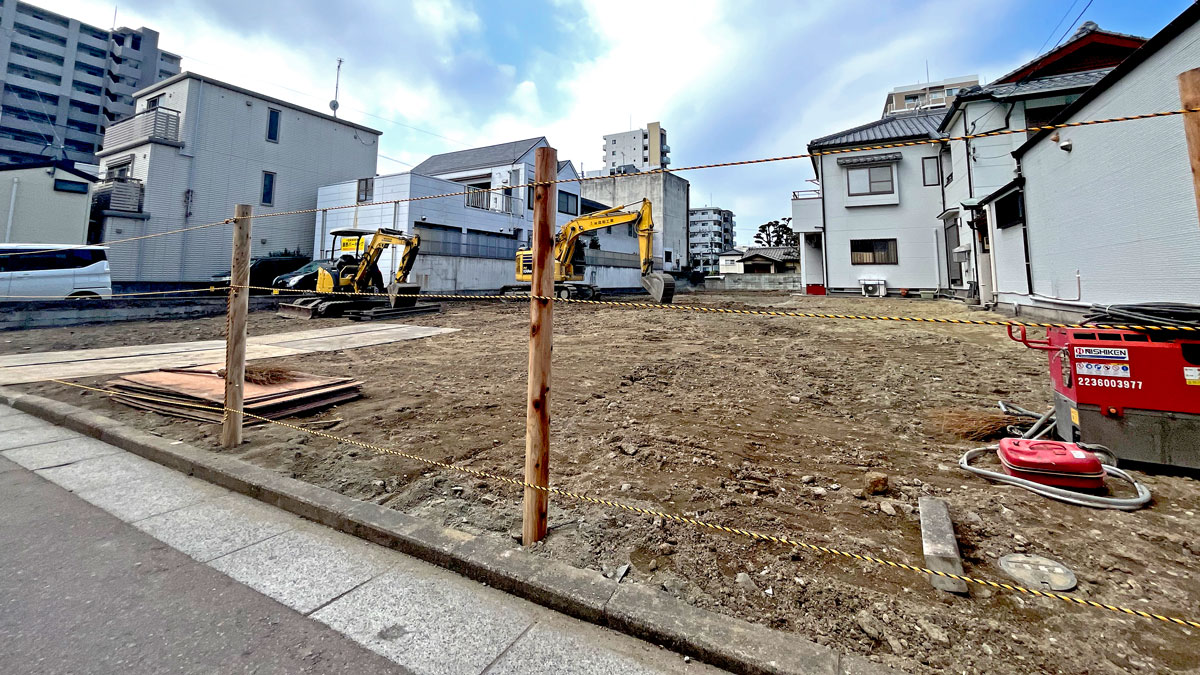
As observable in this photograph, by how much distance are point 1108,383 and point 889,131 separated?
22.0 metres

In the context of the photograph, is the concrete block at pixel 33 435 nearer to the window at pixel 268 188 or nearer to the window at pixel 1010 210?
the window at pixel 1010 210

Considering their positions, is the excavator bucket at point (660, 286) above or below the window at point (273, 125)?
below

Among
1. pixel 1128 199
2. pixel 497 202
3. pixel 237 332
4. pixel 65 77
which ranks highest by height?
pixel 65 77

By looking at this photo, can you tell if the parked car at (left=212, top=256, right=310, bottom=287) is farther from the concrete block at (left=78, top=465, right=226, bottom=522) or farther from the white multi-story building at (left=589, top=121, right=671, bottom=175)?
the white multi-story building at (left=589, top=121, right=671, bottom=175)

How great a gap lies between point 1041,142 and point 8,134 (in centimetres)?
5639

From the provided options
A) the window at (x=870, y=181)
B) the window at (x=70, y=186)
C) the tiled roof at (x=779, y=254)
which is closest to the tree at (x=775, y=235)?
the tiled roof at (x=779, y=254)

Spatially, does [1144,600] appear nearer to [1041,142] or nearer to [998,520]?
[998,520]

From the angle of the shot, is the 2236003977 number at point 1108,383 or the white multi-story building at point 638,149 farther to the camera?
the white multi-story building at point 638,149

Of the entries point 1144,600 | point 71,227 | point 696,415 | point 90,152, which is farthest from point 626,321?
point 90,152

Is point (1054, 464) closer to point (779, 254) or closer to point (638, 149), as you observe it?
point (779, 254)

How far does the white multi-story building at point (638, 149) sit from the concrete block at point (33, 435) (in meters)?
58.2

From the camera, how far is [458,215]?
901 inches

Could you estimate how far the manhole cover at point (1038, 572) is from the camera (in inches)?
76.0

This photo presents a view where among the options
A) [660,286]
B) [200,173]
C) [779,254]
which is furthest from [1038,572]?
[779,254]
